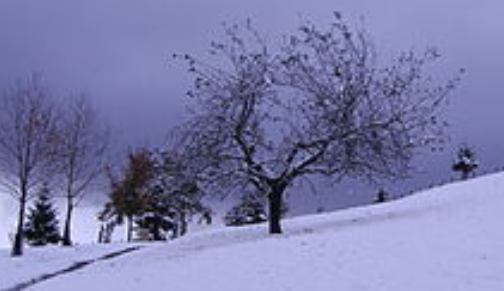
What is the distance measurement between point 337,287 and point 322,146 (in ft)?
39.8

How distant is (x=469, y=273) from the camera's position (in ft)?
39.2

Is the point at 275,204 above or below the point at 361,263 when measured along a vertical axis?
above

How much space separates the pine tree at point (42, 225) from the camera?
57.6 metres

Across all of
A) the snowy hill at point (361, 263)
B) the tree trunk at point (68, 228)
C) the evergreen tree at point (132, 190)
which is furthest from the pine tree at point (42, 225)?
the snowy hill at point (361, 263)

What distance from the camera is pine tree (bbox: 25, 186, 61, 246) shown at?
189 ft

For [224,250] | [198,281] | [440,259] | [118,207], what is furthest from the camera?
[118,207]

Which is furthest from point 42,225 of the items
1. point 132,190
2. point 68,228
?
point 68,228

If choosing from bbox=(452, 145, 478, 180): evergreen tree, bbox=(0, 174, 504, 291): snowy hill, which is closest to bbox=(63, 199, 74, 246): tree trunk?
bbox=(0, 174, 504, 291): snowy hill

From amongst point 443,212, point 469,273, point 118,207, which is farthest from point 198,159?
point 118,207

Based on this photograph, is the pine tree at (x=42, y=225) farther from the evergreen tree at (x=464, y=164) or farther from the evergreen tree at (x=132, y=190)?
the evergreen tree at (x=464, y=164)

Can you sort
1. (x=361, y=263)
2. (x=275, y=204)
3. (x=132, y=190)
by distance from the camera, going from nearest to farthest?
(x=361, y=263) < (x=275, y=204) < (x=132, y=190)

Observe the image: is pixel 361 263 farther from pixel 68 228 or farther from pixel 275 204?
pixel 68 228

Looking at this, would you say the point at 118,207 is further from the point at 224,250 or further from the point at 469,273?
the point at 469,273

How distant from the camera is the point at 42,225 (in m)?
58.1
